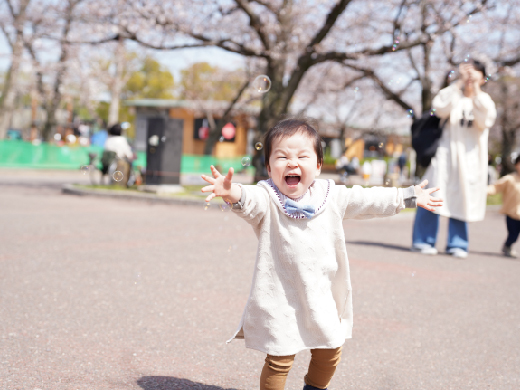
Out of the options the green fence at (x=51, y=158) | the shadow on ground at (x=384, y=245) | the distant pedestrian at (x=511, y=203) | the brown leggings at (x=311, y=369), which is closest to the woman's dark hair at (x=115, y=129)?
the shadow on ground at (x=384, y=245)

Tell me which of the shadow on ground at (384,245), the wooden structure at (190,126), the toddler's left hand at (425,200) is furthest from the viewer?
the wooden structure at (190,126)

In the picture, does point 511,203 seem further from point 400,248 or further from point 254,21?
point 254,21

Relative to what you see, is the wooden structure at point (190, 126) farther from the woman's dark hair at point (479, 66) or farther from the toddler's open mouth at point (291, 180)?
the toddler's open mouth at point (291, 180)

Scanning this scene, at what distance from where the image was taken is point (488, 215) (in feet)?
48.6

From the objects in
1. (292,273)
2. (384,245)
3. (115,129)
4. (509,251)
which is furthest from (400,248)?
(115,129)

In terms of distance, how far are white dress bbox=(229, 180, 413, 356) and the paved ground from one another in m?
0.69

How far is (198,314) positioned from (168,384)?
1327 millimetres

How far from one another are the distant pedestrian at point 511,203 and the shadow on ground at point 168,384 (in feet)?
18.7

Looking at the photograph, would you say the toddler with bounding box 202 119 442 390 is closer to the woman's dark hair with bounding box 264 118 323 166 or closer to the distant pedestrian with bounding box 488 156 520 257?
the woman's dark hair with bounding box 264 118 323 166

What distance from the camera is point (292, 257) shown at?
2.48 metres

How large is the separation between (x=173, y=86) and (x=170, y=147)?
145 ft

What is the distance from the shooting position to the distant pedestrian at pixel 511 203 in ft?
25.0

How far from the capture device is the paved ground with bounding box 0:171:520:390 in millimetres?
3184

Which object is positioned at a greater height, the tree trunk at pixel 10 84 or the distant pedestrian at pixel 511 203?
the tree trunk at pixel 10 84
